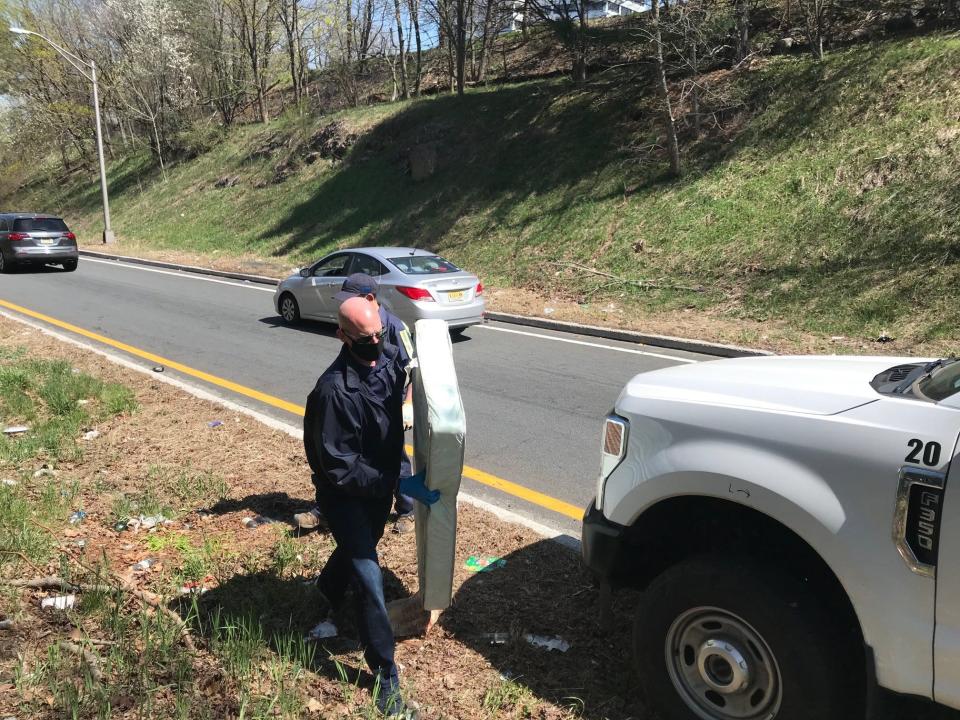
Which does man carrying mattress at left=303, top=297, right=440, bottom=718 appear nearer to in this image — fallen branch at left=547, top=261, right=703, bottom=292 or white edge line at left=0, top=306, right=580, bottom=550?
white edge line at left=0, top=306, right=580, bottom=550

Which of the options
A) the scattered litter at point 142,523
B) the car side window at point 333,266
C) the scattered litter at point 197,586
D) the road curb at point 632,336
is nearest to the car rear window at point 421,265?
the car side window at point 333,266

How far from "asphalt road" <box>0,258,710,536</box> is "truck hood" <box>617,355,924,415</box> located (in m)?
1.90

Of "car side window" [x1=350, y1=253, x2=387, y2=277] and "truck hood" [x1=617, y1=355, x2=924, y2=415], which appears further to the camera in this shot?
"car side window" [x1=350, y1=253, x2=387, y2=277]

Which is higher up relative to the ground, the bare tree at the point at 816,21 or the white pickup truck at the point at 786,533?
the bare tree at the point at 816,21

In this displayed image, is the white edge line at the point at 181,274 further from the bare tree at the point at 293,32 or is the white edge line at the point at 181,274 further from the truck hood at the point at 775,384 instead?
the truck hood at the point at 775,384

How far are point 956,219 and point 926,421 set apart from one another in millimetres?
10978

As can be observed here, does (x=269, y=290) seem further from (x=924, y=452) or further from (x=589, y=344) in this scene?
(x=924, y=452)

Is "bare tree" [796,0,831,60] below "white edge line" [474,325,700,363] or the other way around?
the other way around

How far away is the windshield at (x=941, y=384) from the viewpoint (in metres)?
2.33

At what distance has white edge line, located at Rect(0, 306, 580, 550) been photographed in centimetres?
446

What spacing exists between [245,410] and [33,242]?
15109 mm

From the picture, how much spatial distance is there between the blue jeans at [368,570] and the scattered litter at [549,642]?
0.70 m

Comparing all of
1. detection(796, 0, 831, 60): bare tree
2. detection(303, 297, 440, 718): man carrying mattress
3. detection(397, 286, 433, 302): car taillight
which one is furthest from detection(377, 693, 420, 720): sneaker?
detection(796, 0, 831, 60): bare tree

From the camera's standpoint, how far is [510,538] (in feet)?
14.2
